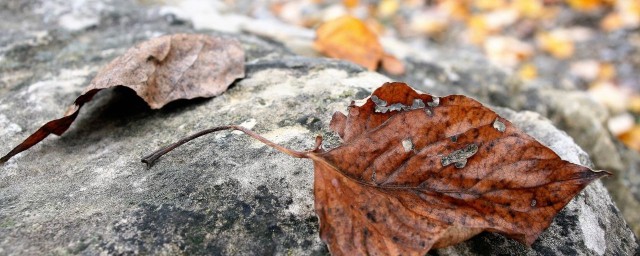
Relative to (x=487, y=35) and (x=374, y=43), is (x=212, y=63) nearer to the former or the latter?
(x=374, y=43)

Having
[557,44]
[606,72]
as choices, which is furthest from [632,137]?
[557,44]

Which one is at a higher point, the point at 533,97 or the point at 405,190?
the point at 405,190

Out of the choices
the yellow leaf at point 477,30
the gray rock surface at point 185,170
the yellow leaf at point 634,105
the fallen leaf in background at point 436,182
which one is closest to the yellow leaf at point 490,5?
the yellow leaf at point 477,30

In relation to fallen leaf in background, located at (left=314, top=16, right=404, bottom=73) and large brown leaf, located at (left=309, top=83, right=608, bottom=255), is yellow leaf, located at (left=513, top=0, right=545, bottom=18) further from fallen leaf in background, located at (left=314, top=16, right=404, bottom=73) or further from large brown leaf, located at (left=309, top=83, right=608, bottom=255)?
large brown leaf, located at (left=309, top=83, right=608, bottom=255)

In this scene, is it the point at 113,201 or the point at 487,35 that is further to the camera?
the point at 487,35

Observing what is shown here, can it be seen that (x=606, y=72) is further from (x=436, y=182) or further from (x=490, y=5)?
(x=436, y=182)

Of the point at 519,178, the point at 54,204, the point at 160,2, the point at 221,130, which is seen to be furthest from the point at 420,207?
the point at 160,2

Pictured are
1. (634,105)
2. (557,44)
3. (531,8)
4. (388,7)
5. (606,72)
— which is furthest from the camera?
(388,7)

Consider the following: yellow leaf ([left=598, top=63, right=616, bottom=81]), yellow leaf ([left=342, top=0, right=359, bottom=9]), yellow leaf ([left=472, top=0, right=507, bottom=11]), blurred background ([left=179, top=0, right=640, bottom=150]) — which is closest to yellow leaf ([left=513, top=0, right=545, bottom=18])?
blurred background ([left=179, top=0, right=640, bottom=150])
